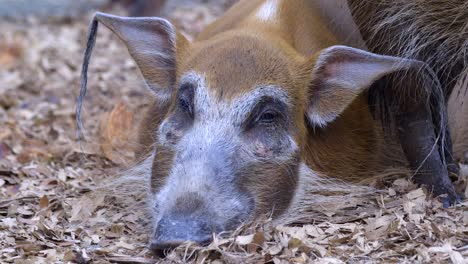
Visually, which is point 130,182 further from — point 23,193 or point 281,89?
point 281,89

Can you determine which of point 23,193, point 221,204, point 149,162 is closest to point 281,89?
point 221,204

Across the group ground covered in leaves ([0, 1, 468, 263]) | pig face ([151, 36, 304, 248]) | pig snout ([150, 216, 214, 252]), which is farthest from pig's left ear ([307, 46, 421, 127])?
pig snout ([150, 216, 214, 252])

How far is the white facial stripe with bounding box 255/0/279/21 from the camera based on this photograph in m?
4.61

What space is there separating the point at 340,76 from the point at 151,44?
0.92 metres

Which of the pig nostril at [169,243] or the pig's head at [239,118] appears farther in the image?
the pig's head at [239,118]

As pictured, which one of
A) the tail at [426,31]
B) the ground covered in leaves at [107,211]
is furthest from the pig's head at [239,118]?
the tail at [426,31]

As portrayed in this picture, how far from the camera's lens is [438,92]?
4180mm

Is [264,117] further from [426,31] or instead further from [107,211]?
[107,211]

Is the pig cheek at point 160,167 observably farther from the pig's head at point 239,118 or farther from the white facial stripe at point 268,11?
the white facial stripe at point 268,11

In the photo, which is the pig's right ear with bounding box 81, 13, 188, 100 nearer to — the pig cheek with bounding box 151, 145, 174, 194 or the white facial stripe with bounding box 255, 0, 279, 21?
the pig cheek with bounding box 151, 145, 174, 194

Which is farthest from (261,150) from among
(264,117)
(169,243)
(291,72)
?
(169,243)

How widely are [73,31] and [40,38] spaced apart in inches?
14.8

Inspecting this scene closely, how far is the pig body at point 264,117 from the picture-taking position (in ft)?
12.5

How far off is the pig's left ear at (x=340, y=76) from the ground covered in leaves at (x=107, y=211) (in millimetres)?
450
